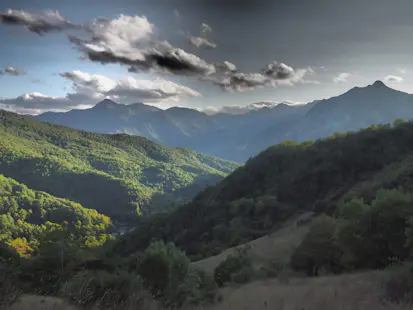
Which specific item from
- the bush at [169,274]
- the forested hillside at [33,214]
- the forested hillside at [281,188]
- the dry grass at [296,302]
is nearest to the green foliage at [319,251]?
the bush at [169,274]

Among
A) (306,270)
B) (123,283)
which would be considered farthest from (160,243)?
(306,270)

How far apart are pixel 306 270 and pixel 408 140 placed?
54561mm

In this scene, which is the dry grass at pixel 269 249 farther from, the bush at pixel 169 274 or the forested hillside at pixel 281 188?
the bush at pixel 169 274

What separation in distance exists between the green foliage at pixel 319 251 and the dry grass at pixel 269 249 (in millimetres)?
7584

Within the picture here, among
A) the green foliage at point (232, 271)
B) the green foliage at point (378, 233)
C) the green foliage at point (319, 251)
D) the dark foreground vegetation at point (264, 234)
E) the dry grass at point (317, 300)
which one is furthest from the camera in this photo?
the green foliage at point (232, 271)

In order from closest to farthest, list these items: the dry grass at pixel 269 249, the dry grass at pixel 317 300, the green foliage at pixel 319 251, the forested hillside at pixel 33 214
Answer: the dry grass at pixel 317 300 < the green foliage at pixel 319 251 < the dry grass at pixel 269 249 < the forested hillside at pixel 33 214

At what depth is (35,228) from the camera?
435 feet

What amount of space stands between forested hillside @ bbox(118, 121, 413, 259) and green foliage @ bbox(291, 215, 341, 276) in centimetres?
2213

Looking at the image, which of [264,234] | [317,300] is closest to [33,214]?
[264,234]

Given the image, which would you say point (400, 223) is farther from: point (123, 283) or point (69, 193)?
point (69, 193)

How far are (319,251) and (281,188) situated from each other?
164ft

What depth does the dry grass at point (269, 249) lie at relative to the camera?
36888mm

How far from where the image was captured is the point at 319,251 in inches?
1013

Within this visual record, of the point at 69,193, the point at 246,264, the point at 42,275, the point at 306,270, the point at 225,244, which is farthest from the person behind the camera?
the point at 69,193
